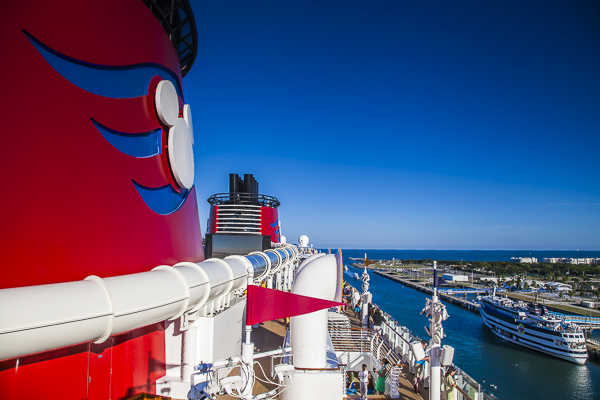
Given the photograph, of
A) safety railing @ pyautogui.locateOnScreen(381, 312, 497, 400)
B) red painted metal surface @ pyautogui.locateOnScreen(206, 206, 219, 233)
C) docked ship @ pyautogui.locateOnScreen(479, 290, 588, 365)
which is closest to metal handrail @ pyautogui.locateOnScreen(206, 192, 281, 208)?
red painted metal surface @ pyautogui.locateOnScreen(206, 206, 219, 233)

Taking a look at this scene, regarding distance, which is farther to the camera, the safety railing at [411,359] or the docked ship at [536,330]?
the docked ship at [536,330]

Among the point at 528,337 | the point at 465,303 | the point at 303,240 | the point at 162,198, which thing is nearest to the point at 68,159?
the point at 162,198

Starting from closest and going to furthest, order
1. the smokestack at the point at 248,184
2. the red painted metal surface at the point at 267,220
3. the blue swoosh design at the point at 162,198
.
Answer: the blue swoosh design at the point at 162,198 < the red painted metal surface at the point at 267,220 < the smokestack at the point at 248,184

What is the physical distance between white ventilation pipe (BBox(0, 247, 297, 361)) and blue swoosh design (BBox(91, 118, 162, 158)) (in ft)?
6.70

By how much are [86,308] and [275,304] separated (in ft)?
7.74

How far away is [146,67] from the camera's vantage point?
592cm

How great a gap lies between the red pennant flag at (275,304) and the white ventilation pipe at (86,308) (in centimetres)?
94

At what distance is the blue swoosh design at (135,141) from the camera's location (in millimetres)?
4906

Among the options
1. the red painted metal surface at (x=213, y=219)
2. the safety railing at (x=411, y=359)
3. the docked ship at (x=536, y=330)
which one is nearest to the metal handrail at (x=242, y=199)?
the red painted metal surface at (x=213, y=219)

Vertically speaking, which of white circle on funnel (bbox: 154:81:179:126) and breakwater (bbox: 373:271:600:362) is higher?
white circle on funnel (bbox: 154:81:179:126)

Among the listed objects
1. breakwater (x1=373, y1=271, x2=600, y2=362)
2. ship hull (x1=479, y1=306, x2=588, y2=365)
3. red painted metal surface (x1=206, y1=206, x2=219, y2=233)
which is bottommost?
breakwater (x1=373, y1=271, x2=600, y2=362)

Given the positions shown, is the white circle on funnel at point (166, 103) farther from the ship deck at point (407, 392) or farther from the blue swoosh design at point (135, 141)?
the ship deck at point (407, 392)

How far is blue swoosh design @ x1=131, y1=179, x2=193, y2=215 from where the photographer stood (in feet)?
18.6

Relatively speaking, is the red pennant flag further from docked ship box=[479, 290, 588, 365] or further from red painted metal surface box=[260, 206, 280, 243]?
docked ship box=[479, 290, 588, 365]
